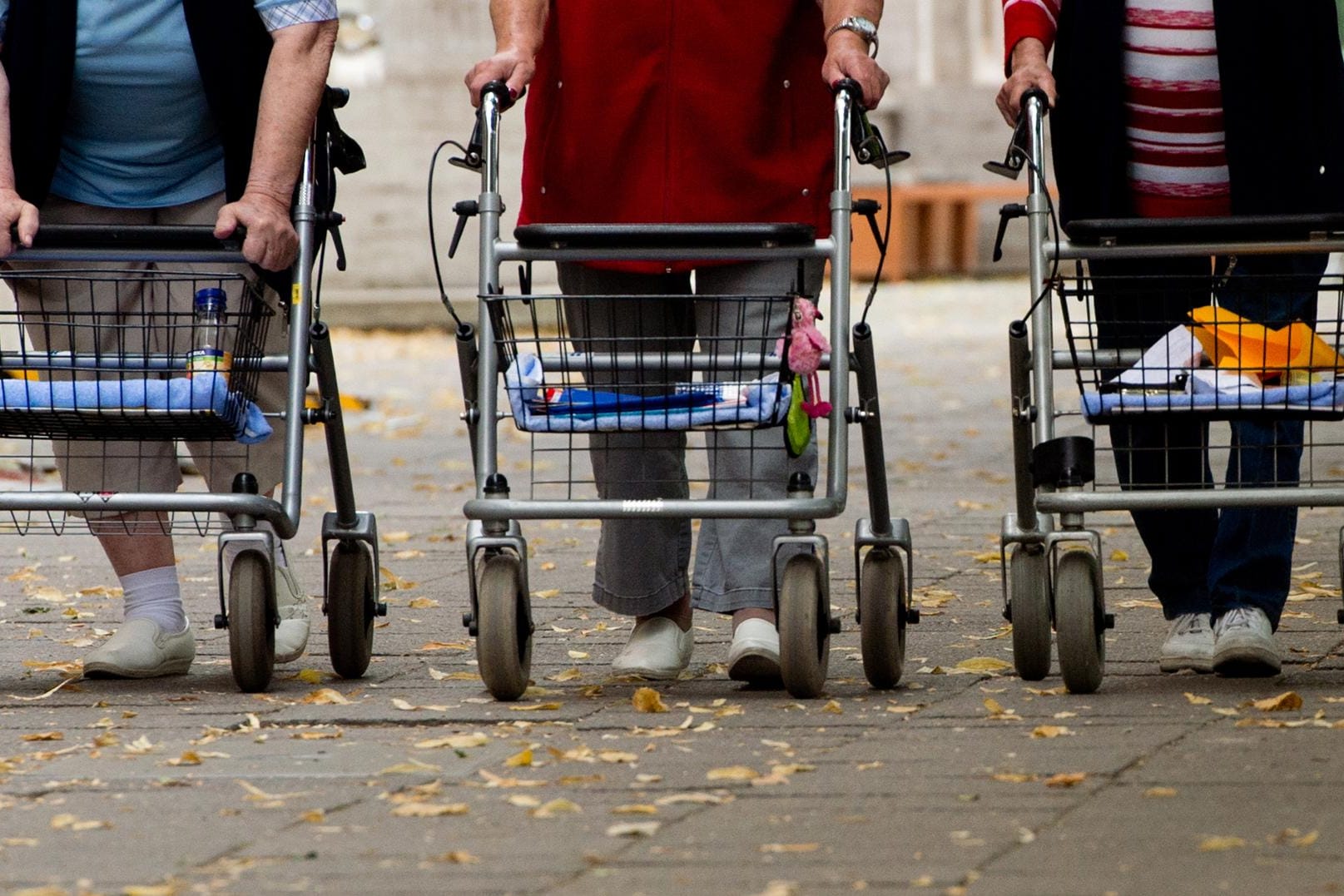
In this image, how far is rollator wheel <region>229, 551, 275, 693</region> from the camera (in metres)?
4.59

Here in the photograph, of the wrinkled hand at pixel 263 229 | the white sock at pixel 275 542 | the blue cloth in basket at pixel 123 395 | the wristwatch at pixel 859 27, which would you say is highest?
the wristwatch at pixel 859 27

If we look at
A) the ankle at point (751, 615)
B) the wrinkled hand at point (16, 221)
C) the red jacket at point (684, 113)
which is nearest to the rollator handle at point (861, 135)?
the red jacket at point (684, 113)

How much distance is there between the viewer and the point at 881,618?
15.0ft

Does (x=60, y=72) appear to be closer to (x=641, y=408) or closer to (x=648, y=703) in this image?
(x=641, y=408)

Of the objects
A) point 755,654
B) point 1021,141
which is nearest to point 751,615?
point 755,654

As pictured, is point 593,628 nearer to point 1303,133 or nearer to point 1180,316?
point 1180,316

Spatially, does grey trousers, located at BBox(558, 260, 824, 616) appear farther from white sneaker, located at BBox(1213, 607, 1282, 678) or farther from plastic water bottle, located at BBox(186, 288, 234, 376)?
white sneaker, located at BBox(1213, 607, 1282, 678)

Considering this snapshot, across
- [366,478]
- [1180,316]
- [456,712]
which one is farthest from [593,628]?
[366,478]

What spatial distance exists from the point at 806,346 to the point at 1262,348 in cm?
86

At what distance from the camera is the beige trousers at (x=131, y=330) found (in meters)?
4.98

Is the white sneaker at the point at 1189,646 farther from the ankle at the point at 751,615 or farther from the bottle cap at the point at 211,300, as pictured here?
the bottle cap at the point at 211,300

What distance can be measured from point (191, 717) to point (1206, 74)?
2.43 m

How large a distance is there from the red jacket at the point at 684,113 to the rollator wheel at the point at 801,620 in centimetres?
81

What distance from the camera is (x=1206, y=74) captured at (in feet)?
15.6
